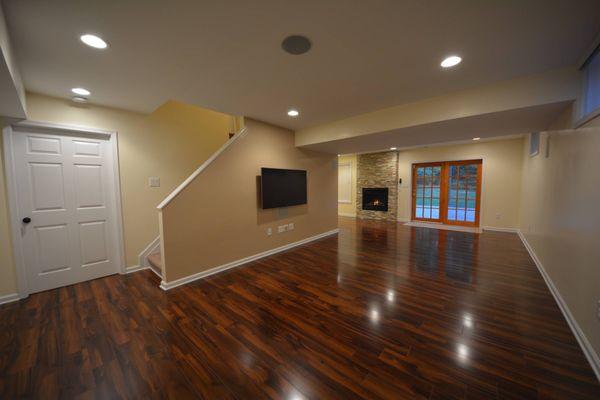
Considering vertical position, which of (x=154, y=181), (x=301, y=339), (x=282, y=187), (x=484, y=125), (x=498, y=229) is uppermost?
(x=484, y=125)

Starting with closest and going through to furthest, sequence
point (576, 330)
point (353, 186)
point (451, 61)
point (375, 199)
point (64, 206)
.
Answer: point (576, 330) < point (451, 61) < point (64, 206) < point (375, 199) < point (353, 186)

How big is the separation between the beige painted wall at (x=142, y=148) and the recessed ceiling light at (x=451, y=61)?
371cm

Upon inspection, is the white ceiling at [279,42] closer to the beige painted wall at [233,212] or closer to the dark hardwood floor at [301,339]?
the beige painted wall at [233,212]

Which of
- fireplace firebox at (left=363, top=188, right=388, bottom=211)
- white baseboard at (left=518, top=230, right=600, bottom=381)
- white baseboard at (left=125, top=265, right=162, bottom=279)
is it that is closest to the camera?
white baseboard at (left=518, top=230, right=600, bottom=381)

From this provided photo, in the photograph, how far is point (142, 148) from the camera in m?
3.37

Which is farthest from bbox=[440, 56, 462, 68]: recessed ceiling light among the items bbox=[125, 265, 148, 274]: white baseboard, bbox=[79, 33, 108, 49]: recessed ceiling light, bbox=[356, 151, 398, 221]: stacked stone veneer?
bbox=[356, 151, 398, 221]: stacked stone veneer

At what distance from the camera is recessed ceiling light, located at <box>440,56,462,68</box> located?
1.96 meters

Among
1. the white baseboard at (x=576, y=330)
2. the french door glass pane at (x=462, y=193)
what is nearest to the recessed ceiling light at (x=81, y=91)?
the white baseboard at (x=576, y=330)

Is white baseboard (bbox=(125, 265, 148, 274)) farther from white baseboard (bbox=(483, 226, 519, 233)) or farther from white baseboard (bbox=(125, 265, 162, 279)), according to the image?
white baseboard (bbox=(483, 226, 519, 233))

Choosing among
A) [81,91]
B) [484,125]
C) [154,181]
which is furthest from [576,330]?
[81,91]

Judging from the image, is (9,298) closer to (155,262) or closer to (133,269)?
(133,269)

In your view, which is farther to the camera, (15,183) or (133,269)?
(133,269)

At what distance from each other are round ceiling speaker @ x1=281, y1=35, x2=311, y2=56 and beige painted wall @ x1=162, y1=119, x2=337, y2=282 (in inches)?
76.4

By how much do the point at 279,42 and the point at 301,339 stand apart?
8.06 feet
